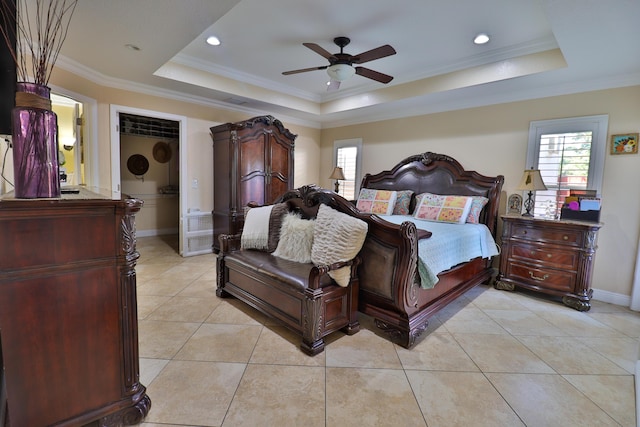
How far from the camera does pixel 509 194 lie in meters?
3.88

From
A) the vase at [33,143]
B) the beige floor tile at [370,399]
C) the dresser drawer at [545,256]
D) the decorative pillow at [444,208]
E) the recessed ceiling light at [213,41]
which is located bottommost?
the beige floor tile at [370,399]

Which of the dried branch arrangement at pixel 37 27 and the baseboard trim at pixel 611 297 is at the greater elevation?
the dried branch arrangement at pixel 37 27

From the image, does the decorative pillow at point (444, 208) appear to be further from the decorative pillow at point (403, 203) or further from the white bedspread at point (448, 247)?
the decorative pillow at point (403, 203)

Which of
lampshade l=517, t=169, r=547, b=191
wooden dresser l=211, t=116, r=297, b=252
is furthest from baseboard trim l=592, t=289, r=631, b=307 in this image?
wooden dresser l=211, t=116, r=297, b=252

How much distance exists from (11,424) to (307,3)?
3.26 meters

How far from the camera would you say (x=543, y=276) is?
3.28 meters

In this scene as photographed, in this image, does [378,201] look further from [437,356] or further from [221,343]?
[221,343]

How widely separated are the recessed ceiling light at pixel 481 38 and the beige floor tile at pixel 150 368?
4061 millimetres

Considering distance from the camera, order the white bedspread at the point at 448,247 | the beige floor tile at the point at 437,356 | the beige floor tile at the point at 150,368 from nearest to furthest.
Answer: the beige floor tile at the point at 150,368 → the beige floor tile at the point at 437,356 → the white bedspread at the point at 448,247

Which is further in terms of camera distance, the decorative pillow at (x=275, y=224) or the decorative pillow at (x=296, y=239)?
the decorative pillow at (x=275, y=224)

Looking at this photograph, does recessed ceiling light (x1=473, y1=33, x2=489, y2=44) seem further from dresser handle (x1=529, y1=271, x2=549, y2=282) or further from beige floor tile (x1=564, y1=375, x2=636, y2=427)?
beige floor tile (x1=564, y1=375, x2=636, y2=427)

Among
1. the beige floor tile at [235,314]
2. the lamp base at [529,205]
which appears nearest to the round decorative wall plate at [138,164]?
the beige floor tile at [235,314]

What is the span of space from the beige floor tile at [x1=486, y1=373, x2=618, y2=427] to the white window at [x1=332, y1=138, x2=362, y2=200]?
4.02m

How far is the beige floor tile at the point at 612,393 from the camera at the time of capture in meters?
1.64
